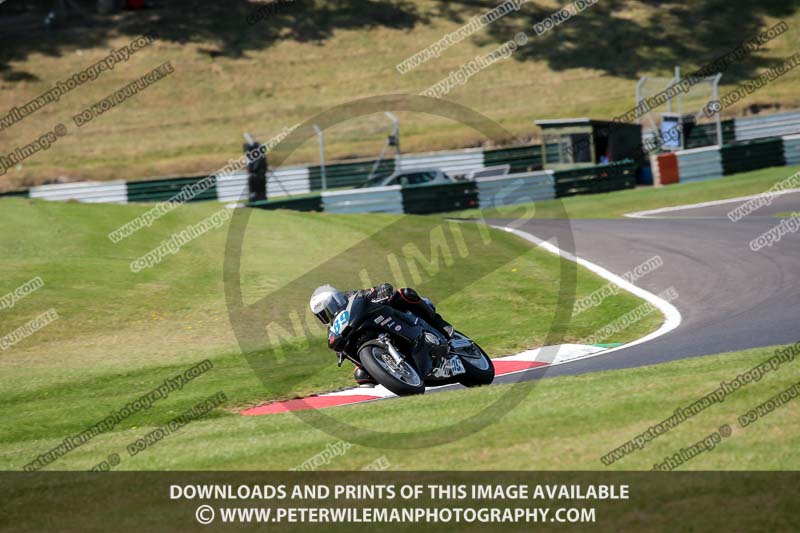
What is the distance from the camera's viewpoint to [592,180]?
33375mm

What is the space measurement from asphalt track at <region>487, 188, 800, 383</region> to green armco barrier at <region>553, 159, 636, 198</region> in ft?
18.5

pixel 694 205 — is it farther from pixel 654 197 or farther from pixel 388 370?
pixel 388 370

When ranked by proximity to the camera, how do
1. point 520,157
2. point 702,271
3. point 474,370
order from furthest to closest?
point 520,157
point 702,271
point 474,370

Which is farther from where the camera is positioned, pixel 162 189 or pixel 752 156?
pixel 162 189

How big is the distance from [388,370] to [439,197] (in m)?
22.2

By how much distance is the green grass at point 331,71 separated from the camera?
48094 mm

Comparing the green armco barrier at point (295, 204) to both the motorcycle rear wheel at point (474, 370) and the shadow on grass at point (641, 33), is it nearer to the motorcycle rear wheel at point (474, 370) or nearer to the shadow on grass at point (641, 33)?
the motorcycle rear wheel at point (474, 370)

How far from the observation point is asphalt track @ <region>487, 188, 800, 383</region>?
12.2 metres

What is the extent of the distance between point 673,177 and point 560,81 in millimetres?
20074

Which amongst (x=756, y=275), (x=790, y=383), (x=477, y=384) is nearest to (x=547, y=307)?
(x=756, y=275)

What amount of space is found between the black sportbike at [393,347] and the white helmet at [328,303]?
5.4 inches

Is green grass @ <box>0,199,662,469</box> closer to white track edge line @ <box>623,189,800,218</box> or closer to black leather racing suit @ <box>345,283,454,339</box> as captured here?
black leather racing suit @ <box>345,283,454,339</box>

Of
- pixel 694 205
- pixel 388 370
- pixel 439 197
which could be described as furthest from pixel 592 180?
pixel 388 370

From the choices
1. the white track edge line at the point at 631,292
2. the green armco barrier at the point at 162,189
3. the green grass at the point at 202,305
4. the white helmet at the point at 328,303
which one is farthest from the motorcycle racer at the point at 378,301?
the green armco barrier at the point at 162,189
